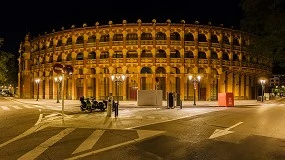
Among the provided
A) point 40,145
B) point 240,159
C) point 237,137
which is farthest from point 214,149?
point 40,145

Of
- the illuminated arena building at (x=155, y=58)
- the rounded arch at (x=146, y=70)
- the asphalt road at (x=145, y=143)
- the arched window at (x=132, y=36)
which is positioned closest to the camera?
the asphalt road at (x=145, y=143)

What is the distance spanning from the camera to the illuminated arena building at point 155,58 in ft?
162

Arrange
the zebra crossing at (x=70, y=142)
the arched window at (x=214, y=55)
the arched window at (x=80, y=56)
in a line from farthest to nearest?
the arched window at (x=80, y=56) → the arched window at (x=214, y=55) → the zebra crossing at (x=70, y=142)

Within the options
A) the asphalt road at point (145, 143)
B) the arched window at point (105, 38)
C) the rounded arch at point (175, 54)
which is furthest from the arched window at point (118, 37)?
the asphalt road at point (145, 143)

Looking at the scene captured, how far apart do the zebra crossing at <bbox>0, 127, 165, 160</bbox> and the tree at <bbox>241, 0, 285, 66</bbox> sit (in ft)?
19.3

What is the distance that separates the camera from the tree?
37.8 feet

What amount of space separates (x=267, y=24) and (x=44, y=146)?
9.22 meters

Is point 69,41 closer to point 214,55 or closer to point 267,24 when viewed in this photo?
point 214,55

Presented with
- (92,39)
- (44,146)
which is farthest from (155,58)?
(44,146)

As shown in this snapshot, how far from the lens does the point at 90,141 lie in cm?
1000

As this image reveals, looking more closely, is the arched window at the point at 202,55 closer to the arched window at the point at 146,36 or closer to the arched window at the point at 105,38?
the arched window at the point at 146,36

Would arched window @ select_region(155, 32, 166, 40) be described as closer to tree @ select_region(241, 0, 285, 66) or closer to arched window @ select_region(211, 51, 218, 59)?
arched window @ select_region(211, 51, 218, 59)

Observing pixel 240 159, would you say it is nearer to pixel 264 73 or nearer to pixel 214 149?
pixel 214 149

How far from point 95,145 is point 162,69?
41.9 m
